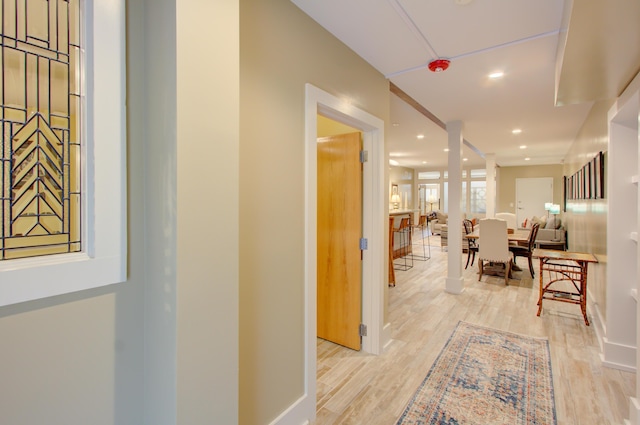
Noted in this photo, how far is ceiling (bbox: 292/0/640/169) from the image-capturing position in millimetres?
1549

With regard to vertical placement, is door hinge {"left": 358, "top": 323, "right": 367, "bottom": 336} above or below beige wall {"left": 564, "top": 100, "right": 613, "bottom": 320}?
below

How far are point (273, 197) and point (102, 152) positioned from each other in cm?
82

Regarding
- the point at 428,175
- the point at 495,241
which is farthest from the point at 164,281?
the point at 428,175

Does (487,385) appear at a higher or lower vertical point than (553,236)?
lower

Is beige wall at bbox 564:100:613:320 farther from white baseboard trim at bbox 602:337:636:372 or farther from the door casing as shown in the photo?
the door casing

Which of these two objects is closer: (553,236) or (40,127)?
(40,127)

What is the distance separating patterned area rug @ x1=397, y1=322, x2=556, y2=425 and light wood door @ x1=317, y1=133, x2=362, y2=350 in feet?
2.66

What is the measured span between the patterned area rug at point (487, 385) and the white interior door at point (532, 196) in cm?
961

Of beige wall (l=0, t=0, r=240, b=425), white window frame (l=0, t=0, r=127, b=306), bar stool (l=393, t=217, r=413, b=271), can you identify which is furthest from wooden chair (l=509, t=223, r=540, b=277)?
white window frame (l=0, t=0, r=127, b=306)

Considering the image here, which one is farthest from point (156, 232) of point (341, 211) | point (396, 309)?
point (396, 309)

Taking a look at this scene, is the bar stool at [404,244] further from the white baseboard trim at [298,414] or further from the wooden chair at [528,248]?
the white baseboard trim at [298,414]

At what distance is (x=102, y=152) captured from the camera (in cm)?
105

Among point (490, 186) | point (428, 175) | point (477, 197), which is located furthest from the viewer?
point (428, 175)

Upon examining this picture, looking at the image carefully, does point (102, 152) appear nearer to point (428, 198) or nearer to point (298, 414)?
point (298, 414)
